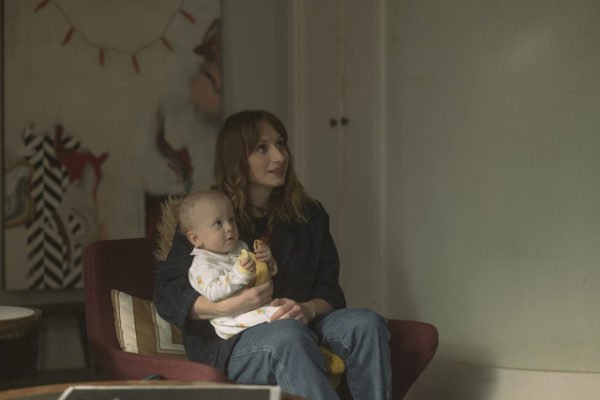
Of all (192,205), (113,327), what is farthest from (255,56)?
(113,327)

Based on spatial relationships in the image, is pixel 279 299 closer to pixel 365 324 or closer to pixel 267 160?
pixel 365 324

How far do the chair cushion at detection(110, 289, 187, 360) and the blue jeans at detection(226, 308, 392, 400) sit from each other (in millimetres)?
262

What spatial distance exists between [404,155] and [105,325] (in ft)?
4.71

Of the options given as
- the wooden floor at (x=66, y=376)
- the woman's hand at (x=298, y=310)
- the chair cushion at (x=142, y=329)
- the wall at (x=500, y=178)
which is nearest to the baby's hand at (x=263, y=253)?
Answer: the woman's hand at (x=298, y=310)

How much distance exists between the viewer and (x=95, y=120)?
3184 mm

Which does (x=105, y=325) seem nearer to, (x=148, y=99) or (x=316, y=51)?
(x=148, y=99)

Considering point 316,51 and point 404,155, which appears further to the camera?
point 316,51

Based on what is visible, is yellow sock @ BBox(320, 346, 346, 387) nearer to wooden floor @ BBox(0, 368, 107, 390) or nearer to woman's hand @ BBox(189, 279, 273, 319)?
woman's hand @ BBox(189, 279, 273, 319)

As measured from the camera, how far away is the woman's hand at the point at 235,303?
70.5 inches

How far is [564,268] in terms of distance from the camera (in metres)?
2.55

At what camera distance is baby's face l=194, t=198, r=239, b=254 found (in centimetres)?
184

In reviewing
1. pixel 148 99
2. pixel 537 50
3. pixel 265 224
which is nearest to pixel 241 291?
pixel 265 224

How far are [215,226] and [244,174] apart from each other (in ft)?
0.95

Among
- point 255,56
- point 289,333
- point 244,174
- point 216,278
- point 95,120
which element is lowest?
→ point 289,333
